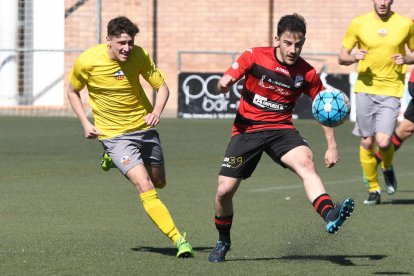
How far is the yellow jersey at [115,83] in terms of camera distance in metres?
9.38

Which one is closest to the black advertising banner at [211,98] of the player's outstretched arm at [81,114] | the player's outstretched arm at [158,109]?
the player's outstretched arm at [81,114]

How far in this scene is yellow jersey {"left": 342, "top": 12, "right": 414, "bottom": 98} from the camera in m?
12.4

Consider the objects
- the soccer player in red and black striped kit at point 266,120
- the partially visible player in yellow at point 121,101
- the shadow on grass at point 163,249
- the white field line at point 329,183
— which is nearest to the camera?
the soccer player in red and black striped kit at point 266,120

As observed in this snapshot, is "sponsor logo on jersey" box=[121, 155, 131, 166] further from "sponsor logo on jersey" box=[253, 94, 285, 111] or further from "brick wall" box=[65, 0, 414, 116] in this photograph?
"brick wall" box=[65, 0, 414, 116]

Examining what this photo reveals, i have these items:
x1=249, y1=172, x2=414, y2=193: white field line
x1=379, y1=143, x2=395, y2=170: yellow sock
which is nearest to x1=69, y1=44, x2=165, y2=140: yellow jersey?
x1=379, y1=143, x2=395, y2=170: yellow sock

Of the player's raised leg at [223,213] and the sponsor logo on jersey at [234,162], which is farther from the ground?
the sponsor logo on jersey at [234,162]

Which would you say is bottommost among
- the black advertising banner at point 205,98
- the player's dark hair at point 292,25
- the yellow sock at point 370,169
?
the black advertising banner at point 205,98

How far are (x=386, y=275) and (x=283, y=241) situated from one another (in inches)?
74.7

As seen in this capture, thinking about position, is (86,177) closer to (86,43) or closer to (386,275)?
(386,275)

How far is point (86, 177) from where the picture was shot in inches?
593

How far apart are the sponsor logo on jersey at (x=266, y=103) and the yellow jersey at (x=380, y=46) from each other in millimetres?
3823

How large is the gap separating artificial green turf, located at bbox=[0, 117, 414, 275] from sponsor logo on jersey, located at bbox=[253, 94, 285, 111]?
1.15 meters

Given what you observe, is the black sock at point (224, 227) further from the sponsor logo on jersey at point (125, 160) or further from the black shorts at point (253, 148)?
the sponsor logo on jersey at point (125, 160)

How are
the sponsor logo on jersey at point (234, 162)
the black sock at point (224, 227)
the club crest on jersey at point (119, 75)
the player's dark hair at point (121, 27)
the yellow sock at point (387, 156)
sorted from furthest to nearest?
1. the yellow sock at point (387, 156)
2. the club crest on jersey at point (119, 75)
3. the player's dark hair at point (121, 27)
4. the black sock at point (224, 227)
5. the sponsor logo on jersey at point (234, 162)
